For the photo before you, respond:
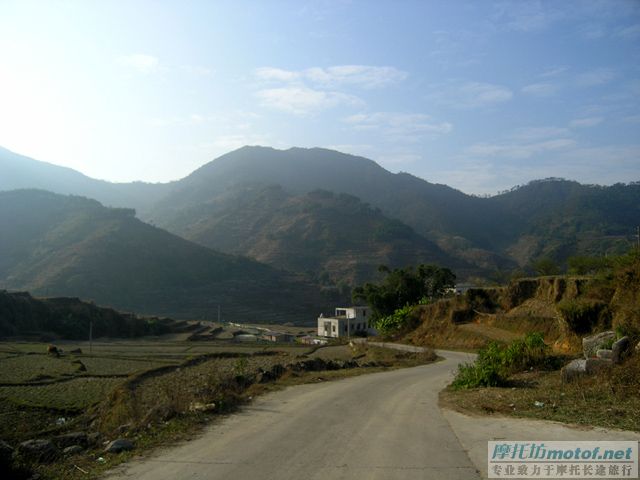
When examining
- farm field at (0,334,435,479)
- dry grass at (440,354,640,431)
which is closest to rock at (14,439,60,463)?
farm field at (0,334,435,479)

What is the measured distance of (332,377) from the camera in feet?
54.2

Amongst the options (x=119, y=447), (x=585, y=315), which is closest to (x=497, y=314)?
(x=585, y=315)

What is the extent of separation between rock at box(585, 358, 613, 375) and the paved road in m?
3.18

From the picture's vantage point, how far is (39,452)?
905cm

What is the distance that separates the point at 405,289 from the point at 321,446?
39625 mm

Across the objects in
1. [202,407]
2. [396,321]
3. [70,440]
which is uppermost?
[202,407]

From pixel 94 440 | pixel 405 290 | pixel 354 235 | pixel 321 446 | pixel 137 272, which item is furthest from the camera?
pixel 354 235

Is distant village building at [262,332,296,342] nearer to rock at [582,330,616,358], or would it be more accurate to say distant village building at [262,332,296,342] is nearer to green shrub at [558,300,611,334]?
green shrub at [558,300,611,334]

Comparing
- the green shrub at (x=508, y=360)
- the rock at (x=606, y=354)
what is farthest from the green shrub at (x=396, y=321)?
the rock at (x=606, y=354)

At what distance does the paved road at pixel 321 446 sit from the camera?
20.7ft

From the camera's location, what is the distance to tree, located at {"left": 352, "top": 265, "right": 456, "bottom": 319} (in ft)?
151

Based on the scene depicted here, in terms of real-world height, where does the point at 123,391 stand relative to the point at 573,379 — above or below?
below

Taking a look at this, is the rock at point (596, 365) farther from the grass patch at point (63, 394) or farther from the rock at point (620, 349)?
the grass patch at point (63, 394)

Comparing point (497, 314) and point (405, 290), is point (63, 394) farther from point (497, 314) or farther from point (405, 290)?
point (405, 290)
